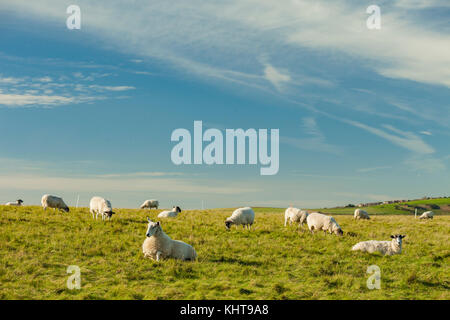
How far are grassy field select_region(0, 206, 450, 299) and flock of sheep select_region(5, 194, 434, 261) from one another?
59 cm

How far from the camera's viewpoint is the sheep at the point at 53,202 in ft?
106

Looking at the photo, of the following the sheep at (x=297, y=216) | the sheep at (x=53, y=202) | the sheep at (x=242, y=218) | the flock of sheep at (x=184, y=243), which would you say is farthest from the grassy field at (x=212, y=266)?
the sheep at (x=53, y=202)

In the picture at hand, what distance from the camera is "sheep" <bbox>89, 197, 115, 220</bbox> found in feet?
87.8

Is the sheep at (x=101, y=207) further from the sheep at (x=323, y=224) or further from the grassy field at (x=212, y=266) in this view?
the sheep at (x=323, y=224)

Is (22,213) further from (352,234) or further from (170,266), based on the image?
(352,234)

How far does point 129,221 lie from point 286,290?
15902 millimetres

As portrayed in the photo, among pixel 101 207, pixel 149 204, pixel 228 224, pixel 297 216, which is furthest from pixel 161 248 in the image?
pixel 149 204

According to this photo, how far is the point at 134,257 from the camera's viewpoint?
16.2 m

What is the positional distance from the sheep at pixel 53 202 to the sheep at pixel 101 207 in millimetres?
5016

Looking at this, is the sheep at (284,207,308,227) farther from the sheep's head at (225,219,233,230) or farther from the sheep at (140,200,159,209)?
the sheep at (140,200,159,209)

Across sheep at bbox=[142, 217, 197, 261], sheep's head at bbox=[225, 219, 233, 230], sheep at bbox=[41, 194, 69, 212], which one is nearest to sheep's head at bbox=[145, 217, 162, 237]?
sheep at bbox=[142, 217, 197, 261]

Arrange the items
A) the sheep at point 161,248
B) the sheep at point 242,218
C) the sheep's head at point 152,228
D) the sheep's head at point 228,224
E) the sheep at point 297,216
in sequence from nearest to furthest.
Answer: the sheep's head at point 152,228 → the sheep at point 161,248 → the sheep's head at point 228,224 → the sheep at point 242,218 → the sheep at point 297,216
